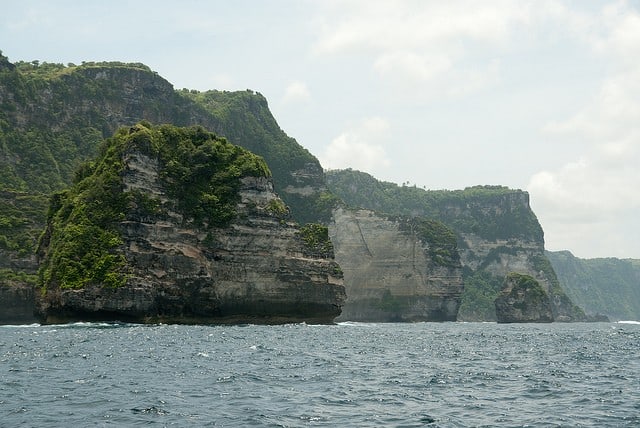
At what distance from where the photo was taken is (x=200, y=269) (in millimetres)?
105625

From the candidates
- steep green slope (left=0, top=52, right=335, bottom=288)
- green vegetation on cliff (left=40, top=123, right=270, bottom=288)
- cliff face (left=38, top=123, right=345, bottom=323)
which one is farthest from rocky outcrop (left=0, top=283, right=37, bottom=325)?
cliff face (left=38, top=123, right=345, bottom=323)

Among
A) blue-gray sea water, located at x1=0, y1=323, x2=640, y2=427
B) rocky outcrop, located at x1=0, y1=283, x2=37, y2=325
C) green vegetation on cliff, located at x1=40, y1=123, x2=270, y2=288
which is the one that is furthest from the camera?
rocky outcrop, located at x1=0, y1=283, x2=37, y2=325

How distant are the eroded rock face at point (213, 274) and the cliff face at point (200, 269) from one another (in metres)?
0.13

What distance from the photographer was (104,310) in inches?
3755

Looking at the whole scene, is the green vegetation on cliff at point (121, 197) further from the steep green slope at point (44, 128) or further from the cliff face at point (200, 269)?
the steep green slope at point (44, 128)

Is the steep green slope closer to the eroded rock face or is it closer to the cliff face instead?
the cliff face

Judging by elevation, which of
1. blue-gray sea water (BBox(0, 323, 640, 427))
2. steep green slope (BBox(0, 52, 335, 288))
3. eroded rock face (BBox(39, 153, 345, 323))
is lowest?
blue-gray sea water (BBox(0, 323, 640, 427))

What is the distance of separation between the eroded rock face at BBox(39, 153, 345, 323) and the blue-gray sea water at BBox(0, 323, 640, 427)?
38550 millimetres

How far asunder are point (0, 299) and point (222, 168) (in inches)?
1466

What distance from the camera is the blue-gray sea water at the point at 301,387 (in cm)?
2797

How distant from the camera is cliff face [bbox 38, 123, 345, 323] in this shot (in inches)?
3807

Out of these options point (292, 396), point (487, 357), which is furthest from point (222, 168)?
point (292, 396)

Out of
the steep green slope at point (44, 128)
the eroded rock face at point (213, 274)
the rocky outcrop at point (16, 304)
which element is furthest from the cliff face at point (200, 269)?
the steep green slope at point (44, 128)

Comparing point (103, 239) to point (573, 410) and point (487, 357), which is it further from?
point (573, 410)
